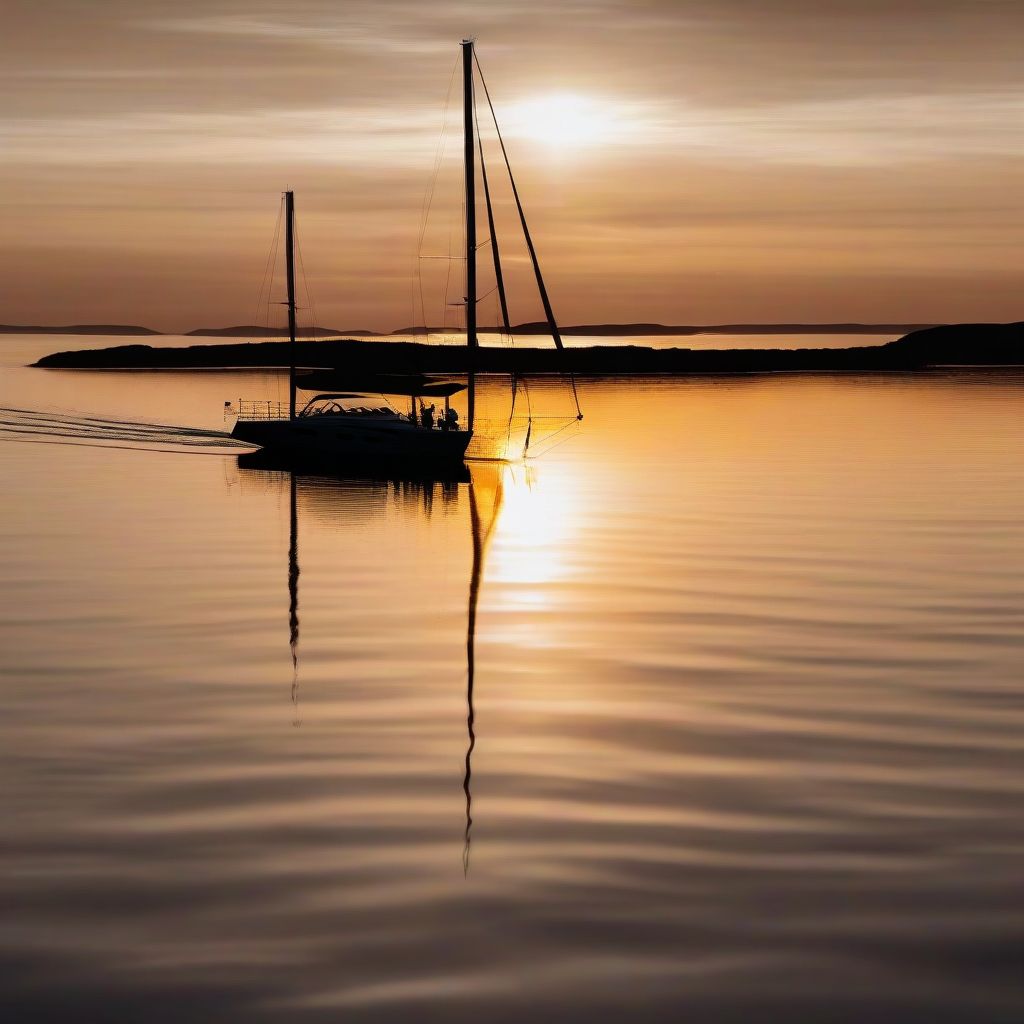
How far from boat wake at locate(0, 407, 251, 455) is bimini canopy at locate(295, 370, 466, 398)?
12.2 metres

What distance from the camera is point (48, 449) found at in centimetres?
7288

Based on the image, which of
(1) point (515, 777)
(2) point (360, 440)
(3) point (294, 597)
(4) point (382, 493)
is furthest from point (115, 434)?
(1) point (515, 777)

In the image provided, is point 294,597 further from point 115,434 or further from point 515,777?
point 115,434

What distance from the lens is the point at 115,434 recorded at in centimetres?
8394

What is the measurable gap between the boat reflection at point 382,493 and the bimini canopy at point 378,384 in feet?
10.8

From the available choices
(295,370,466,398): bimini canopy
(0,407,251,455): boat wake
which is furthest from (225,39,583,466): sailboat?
(0,407,251,455): boat wake

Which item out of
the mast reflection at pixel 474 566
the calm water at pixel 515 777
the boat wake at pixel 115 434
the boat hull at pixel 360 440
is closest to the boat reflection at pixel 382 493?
the mast reflection at pixel 474 566

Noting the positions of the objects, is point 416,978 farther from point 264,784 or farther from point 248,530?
point 248,530

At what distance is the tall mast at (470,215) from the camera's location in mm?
56469

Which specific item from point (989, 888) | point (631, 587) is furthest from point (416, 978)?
point (631, 587)

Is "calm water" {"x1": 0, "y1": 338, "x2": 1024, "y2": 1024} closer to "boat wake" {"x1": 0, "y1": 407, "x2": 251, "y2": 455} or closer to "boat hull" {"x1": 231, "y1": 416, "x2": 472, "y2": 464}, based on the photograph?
"boat hull" {"x1": 231, "y1": 416, "x2": 472, "y2": 464}

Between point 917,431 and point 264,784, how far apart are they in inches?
2911

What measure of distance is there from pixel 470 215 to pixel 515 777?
44110 millimetres

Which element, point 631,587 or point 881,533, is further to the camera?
point 881,533
